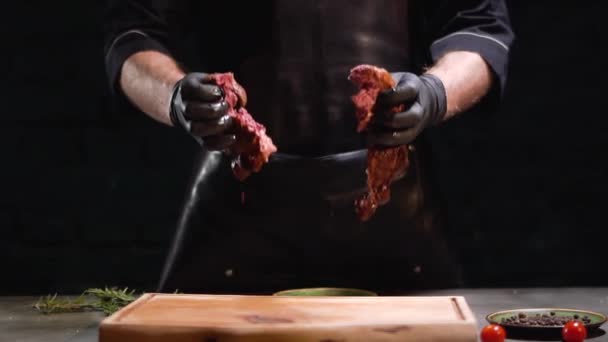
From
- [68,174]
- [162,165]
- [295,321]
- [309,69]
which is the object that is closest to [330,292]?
[295,321]

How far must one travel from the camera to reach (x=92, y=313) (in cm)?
164

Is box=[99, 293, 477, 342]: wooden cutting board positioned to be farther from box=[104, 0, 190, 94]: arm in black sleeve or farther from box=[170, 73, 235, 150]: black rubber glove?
box=[104, 0, 190, 94]: arm in black sleeve

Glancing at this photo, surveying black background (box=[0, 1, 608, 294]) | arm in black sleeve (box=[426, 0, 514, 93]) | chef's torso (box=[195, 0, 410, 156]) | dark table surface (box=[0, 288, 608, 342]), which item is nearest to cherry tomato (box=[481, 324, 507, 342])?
dark table surface (box=[0, 288, 608, 342])

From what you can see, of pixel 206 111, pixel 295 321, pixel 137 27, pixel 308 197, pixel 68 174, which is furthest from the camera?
pixel 68 174

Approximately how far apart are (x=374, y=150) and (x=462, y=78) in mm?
509

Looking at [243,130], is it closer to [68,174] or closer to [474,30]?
[474,30]

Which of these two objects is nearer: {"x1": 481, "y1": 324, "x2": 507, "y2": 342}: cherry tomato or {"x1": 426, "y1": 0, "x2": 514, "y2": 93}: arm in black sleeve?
{"x1": 481, "y1": 324, "x2": 507, "y2": 342}: cherry tomato

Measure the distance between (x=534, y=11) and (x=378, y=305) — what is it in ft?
8.72

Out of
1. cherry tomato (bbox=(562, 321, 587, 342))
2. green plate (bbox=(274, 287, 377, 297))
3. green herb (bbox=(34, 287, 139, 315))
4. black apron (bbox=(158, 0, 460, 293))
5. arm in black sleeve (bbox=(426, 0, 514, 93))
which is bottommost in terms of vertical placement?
cherry tomato (bbox=(562, 321, 587, 342))

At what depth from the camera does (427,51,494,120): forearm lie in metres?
2.07

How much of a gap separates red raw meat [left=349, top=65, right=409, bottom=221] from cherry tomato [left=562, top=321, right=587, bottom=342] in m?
0.59

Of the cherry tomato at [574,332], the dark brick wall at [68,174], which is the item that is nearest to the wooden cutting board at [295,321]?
the cherry tomato at [574,332]

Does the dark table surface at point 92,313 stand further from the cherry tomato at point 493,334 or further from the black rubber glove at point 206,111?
the black rubber glove at point 206,111

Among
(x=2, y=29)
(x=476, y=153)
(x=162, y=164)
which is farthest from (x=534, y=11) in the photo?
(x=2, y=29)
